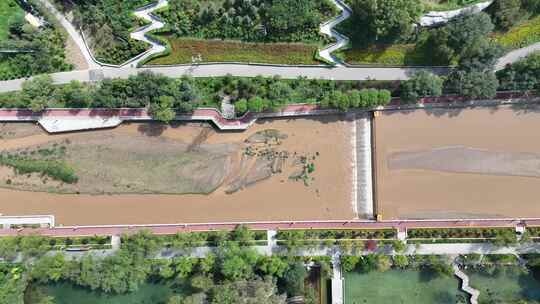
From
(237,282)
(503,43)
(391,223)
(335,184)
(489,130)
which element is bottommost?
(237,282)

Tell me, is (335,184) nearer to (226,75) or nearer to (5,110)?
(226,75)

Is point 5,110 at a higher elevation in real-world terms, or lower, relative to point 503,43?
lower

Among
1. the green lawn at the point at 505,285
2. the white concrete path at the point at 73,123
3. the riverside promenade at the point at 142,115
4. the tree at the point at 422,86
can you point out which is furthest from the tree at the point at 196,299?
the tree at the point at 422,86

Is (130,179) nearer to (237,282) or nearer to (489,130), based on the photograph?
(237,282)

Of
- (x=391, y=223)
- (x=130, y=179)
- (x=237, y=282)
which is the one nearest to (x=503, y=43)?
(x=391, y=223)

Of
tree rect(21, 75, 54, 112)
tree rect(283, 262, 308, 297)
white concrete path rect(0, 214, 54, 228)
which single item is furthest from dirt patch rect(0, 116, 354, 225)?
tree rect(283, 262, 308, 297)

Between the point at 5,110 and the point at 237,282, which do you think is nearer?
the point at 237,282

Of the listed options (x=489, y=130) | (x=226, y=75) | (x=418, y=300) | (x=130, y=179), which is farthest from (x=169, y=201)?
(x=489, y=130)

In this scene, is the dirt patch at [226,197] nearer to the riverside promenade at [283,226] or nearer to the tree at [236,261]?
the riverside promenade at [283,226]
